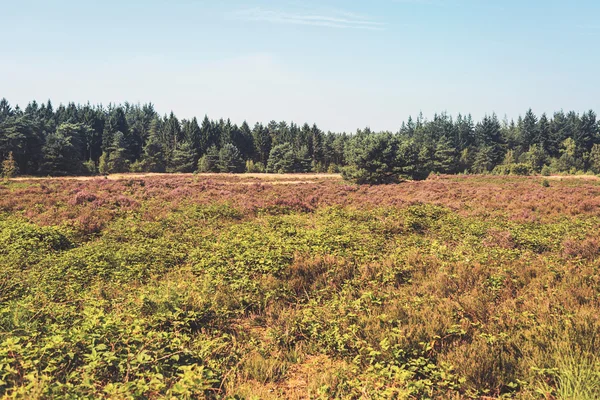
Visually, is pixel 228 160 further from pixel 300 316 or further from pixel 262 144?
pixel 300 316

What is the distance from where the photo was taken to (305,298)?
661 centimetres

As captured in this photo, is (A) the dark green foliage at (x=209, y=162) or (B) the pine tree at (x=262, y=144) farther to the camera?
(B) the pine tree at (x=262, y=144)

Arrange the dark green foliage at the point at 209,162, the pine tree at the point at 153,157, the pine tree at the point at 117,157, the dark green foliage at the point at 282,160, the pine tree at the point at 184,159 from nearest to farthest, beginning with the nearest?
1. the pine tree at the point at 117,157
2. the pine tree at the point at 153,157
3. the dark green foliage at the point at 209,162
4. the pine tree at the point at 184,159
5. the dark green foliage at the point at 282,160

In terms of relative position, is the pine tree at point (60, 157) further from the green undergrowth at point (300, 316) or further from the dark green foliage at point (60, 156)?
the green undergrowth at point (300, 316)

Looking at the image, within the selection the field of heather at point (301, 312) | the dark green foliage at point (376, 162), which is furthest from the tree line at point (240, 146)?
the field of heather at point (301, 312)

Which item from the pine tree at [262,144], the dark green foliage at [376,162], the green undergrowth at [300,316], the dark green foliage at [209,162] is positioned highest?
the pine tree at [262,144]

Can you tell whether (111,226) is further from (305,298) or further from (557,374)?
(557,374)

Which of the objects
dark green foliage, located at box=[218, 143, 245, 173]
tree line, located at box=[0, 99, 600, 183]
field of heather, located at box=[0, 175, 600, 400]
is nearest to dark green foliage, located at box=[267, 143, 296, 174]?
tree line, located at box=[0, 99, 600, 183]

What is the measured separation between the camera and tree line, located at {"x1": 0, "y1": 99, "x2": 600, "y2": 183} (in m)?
59.8

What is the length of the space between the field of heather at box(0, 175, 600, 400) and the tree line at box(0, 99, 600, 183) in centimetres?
3886

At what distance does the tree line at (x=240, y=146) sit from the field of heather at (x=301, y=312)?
38.9 meters

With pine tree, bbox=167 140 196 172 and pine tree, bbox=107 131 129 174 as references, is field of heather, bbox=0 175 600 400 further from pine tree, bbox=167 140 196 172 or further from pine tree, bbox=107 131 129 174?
pine tree, bbox=167 140 196 172

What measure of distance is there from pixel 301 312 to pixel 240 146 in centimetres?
9261

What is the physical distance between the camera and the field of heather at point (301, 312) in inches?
145
